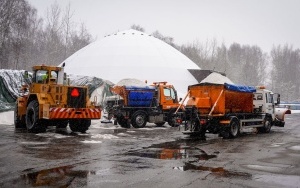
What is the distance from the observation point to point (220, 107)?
1638 centimetres

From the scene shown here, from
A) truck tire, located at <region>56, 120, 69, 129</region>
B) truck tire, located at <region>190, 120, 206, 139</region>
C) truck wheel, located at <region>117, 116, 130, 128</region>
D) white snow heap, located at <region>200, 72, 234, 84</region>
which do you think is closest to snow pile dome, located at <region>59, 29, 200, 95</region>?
white snow heap, located at <region>200, 72, 234, 84</region>

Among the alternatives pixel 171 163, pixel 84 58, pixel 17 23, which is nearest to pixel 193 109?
pixel 171 163

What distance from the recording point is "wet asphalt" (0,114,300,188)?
7105 mm

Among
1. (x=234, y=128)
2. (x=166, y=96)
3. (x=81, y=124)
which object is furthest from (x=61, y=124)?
(x=234, y=128)

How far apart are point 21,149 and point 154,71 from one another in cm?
3173

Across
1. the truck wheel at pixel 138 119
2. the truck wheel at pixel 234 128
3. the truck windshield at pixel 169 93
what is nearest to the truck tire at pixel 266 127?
the truck wheel at pixel 234 128

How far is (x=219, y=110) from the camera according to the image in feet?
53.8

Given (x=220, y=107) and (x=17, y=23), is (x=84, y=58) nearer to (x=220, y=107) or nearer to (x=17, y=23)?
(x=17, y=23)

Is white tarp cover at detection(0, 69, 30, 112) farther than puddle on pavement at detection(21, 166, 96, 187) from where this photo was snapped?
Yes

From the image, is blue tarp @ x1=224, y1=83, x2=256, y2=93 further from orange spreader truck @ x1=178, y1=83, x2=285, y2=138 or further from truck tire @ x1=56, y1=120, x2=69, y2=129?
truck tire @ x1=56, y1=120, x2=69, y2=129

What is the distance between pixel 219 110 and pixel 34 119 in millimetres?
8455

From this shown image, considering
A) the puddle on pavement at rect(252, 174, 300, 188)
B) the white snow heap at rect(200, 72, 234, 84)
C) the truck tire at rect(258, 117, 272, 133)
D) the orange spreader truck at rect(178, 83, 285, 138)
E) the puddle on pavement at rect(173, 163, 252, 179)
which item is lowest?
the puddle on pavement at rect(252, 174, 300, 188)

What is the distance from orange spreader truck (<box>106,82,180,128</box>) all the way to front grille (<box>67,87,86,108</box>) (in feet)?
15.0

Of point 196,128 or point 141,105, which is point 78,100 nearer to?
point 196,128
